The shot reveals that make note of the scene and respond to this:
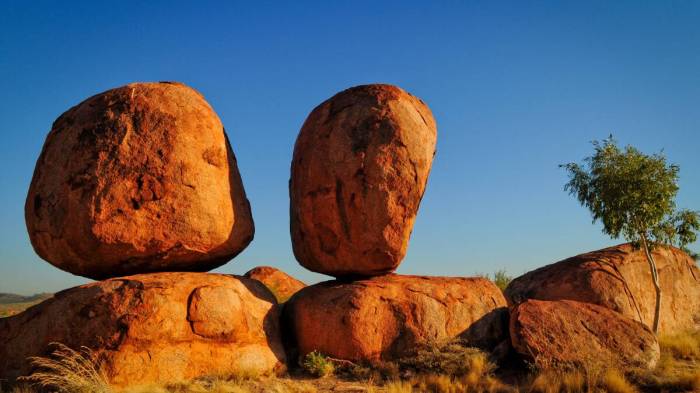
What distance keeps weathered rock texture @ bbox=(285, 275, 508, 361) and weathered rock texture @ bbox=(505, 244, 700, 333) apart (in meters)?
3.76

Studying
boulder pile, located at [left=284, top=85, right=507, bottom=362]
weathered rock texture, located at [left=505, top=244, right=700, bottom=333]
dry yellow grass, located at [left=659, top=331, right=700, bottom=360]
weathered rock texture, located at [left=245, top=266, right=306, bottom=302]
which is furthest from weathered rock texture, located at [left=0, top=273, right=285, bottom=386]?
weathered rock texture, located at [left=245, top=266, right=306, bottom=302]

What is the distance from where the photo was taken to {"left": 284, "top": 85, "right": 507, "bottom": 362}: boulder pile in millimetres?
8617

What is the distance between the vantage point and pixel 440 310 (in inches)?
355

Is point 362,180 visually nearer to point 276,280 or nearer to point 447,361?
point 447,361

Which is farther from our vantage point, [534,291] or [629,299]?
[534,291]

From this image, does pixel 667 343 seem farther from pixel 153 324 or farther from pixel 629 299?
pixel 153 324

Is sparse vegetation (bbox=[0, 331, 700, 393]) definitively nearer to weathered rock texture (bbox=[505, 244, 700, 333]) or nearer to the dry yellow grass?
the dry yellow grass

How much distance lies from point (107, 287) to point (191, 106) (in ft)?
10.8

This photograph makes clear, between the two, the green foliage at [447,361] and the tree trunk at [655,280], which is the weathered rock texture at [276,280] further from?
the tree trunk at [655,280]

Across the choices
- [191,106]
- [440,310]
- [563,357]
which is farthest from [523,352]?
[191,106]

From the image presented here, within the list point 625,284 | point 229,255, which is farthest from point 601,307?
point 229,255

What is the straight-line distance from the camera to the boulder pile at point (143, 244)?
741 cm

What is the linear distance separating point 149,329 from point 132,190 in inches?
87.1

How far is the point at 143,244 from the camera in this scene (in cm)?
814
